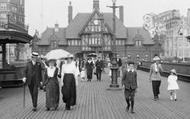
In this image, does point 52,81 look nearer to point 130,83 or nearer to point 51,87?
point 51,87

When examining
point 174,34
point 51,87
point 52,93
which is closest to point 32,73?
point 51,87

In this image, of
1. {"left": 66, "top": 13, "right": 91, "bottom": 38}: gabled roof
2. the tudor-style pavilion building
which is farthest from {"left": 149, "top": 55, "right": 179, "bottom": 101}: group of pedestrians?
{"left": 66, "top": 13, "right": 91, "bottom": 38}: gabled roof

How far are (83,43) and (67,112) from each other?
74403mm

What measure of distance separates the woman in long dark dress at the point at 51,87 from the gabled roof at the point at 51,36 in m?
76.9

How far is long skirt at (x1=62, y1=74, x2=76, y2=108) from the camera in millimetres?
12863

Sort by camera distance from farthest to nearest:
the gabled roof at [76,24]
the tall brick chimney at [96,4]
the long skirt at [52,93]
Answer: the tall brick chimney at [96,4]
the gabled roof at [76,24]
the long skirt at [52,93]

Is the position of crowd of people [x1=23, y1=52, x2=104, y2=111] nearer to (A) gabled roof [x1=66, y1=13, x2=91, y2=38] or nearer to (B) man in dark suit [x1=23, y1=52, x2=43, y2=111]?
(B) man in dark suit [x1=23, y1=52, x2=43, y2=111]

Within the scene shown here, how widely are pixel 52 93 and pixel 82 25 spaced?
7878 cm

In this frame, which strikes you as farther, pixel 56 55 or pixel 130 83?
pixel 56 55

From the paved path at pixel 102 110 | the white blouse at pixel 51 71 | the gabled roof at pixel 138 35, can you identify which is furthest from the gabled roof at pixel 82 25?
the white blouse at pixel 51 71

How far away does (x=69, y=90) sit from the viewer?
507 inches

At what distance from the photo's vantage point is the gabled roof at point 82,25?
8962cm

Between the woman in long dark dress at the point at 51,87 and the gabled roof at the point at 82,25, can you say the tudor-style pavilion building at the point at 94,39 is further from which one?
the woman in long dark dress at the point at 51,87

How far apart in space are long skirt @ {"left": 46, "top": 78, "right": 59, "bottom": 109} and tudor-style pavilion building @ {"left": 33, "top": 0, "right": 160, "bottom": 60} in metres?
71.6
